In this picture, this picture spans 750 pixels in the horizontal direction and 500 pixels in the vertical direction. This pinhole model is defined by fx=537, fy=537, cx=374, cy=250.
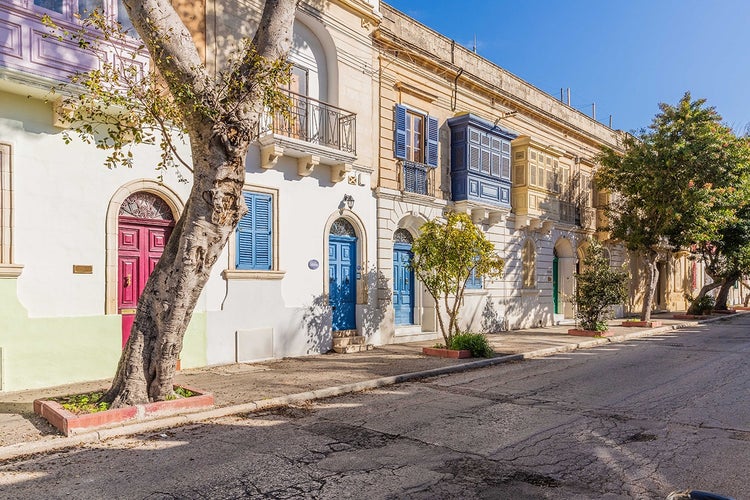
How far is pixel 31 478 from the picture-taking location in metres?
4.93

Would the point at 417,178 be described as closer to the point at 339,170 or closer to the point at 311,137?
the point at 339,170

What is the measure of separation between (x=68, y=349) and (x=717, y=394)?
34.3ft

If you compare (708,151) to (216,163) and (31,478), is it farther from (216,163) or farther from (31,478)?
(31,478)

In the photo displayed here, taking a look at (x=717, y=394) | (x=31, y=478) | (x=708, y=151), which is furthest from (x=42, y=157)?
(x=708, y=151)

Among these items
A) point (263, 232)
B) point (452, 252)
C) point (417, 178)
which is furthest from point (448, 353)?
point (417, 178)

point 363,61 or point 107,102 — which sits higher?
point 363,61

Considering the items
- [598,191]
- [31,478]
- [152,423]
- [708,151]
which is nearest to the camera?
[31,478]

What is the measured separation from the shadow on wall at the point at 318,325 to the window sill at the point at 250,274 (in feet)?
3.83

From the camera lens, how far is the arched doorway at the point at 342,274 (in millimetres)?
13359

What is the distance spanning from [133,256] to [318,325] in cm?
445

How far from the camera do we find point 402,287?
51.6 ft

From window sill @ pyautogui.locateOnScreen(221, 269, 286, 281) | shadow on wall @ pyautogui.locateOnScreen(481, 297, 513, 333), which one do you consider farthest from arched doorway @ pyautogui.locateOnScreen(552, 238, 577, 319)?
window sill @ pyautogui.locateOnScreen(221, 269, 286, 281)

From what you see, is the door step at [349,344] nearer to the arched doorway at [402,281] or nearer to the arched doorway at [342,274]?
the arched doorway at [342,274]

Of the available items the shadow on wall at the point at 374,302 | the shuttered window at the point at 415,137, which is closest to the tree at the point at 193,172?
the shadow on wall at the point at 374,302
